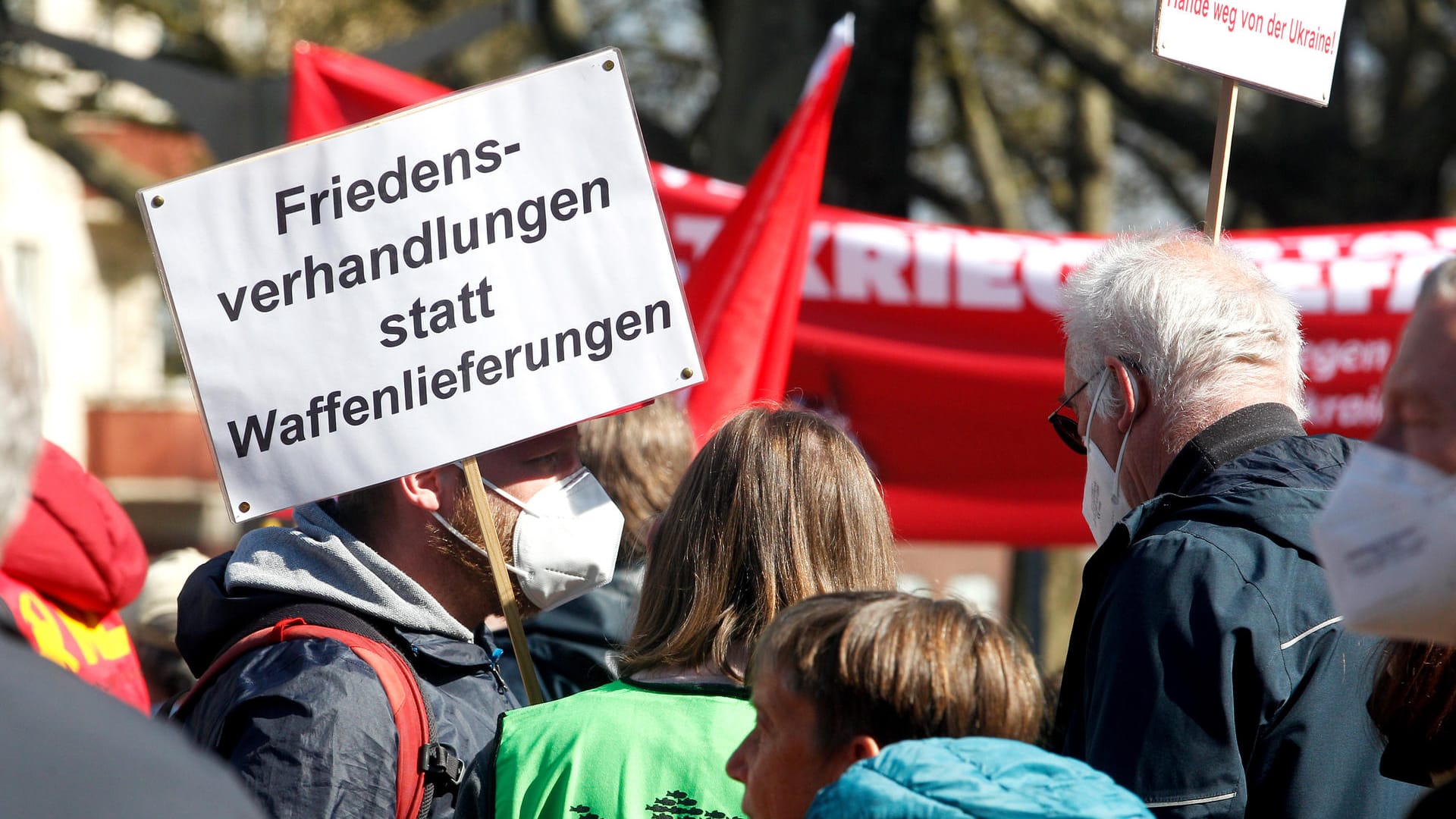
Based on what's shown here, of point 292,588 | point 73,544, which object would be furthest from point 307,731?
point 73,544

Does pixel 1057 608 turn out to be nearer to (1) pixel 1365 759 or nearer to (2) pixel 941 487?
(2) pixel 941 487

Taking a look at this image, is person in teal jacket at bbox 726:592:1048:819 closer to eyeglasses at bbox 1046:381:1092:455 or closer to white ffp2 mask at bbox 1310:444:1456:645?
white ffp2 mask at bbox 1310:444:1456:645

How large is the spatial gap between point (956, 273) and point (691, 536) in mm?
3597

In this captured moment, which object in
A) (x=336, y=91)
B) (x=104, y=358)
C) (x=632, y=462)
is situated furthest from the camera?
(x=104, y=358)

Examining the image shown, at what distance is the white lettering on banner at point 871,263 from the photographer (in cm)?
558

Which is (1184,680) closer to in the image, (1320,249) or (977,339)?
(977,339)

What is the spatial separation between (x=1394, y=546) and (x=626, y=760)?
102 cm

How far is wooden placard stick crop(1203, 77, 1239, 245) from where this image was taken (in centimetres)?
286

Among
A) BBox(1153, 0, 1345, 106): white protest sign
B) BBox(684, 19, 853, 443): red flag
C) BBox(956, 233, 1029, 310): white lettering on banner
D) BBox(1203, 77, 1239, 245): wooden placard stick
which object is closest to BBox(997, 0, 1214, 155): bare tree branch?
BBox(956, 233, 1029, 310): white lettering on banner

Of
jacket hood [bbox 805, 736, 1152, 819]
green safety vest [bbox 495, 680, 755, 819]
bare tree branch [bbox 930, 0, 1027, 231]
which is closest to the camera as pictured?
jacket hood [bbox 805, 736, 1152, 819]

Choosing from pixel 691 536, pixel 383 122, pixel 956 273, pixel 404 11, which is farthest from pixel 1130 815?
pixel 404 11

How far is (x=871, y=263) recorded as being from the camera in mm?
5625

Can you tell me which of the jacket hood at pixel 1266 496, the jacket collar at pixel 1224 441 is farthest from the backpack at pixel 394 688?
the jacket collar at pixel 1224 441

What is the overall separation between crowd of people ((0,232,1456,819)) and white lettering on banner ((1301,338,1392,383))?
9.99 feet
